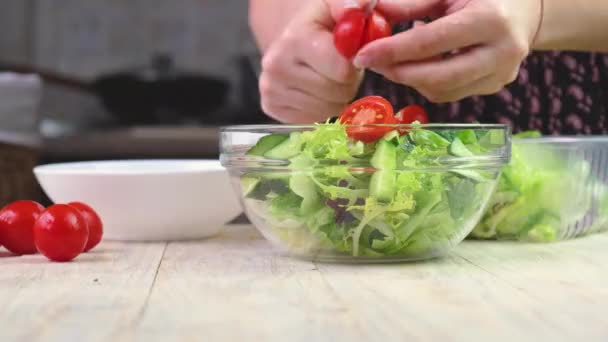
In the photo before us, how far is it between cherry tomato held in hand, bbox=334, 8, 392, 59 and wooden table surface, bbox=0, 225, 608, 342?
297mm

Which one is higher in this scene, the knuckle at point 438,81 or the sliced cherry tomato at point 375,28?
the sliced cherry tomato at point 375,28

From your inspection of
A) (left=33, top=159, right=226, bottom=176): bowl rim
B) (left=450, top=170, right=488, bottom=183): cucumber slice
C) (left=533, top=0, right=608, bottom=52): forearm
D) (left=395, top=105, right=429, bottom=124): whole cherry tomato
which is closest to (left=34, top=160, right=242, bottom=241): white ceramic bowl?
(left=33, top=159, right=226, bottom=176): bowl rim

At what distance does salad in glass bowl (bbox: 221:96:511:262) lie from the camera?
3.24ft

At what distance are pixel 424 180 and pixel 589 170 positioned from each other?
377mm

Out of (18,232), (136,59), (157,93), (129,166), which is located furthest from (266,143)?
(136,59)

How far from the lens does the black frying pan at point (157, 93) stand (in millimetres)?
4215

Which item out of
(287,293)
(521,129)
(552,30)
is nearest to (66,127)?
(521,129)

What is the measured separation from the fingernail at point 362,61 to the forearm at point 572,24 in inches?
10.5

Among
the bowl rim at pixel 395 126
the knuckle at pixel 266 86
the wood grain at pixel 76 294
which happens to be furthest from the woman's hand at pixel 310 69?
the wood grain at pixel 76 294

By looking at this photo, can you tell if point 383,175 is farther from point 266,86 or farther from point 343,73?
point 266,86

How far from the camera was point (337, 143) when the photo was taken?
0.99m

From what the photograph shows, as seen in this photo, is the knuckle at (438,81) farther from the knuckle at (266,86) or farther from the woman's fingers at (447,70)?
the knuckle at (266,86)

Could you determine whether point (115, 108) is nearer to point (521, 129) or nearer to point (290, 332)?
point (521, 129)

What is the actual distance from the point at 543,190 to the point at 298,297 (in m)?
0.51
